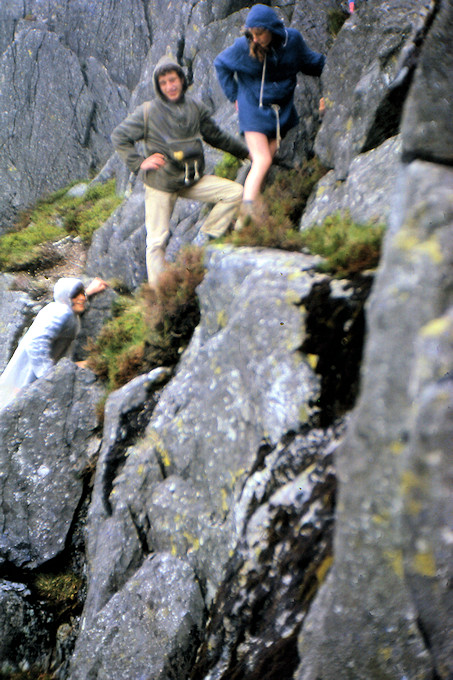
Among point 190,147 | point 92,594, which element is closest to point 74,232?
point 190,147

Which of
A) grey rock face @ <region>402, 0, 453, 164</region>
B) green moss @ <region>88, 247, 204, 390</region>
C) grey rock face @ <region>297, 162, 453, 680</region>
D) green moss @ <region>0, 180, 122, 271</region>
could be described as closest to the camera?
grey rock face @ <region>297, 162, 453, 680</region>

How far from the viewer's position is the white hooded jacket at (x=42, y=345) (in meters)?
7.34

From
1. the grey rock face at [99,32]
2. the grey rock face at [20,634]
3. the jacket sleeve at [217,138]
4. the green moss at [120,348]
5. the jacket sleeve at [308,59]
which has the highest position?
the grey rock face at [99,32]

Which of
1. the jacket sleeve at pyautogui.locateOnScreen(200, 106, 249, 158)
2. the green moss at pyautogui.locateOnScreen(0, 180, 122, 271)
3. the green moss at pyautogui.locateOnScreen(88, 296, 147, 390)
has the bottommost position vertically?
the green moss at pyautogui.locateOnScreen(88, 296, 147, 390)

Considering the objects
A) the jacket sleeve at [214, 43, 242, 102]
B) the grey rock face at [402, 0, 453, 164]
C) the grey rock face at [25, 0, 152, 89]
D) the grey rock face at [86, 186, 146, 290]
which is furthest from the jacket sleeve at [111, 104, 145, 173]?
the grey rock face at [25, 0, 152, 89]

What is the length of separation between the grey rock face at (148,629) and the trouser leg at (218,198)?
4533 mm

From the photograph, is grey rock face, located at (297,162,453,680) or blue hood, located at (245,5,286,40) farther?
blue hood, located at (245,5,286,40)

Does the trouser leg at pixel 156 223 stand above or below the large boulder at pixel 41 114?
below

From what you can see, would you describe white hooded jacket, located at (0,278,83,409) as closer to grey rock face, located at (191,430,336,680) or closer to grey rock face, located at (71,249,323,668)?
grey rock face, located at (71,249,323,668)

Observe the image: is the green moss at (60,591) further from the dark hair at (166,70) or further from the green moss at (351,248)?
the dark hair at (166,70)

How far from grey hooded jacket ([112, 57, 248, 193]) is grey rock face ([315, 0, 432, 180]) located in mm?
1837

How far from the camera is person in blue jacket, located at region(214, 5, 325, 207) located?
669cm

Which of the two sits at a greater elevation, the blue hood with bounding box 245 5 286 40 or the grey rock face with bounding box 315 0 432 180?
the blue hood with bounding box 245 5 286 40

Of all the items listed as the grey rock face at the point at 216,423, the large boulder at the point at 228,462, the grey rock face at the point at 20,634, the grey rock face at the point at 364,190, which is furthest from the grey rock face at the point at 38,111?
the grey rock face at the point at 20,634
